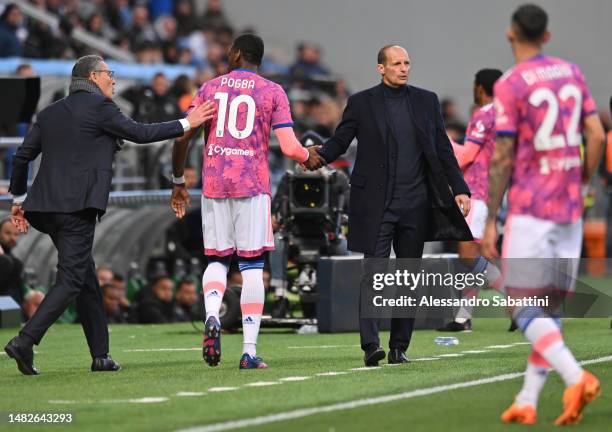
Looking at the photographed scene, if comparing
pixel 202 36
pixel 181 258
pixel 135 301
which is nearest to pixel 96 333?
pixel 135 301

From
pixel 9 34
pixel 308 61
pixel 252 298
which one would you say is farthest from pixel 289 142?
pixel 308 61

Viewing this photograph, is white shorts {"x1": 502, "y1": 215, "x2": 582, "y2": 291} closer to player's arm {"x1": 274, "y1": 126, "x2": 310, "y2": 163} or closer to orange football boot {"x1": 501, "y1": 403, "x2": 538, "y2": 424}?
orange football boot {"x1": 501, "y1": 403, "x2": 538, "y2": 424}

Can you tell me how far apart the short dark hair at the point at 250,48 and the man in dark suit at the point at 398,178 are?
70cm

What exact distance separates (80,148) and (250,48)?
1.30 meters

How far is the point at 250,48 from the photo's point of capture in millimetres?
10734

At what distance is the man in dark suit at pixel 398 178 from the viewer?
1070cm

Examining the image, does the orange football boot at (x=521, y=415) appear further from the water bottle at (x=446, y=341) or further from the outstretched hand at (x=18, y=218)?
the water bottle at (x=446, y=341)

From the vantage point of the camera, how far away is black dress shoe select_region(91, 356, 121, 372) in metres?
10.7

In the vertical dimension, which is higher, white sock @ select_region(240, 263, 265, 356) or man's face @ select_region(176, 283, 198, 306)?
white sock @ select_region(240, 263, 265, 356)

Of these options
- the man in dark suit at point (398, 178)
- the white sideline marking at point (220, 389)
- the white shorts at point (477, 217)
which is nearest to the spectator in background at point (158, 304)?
the white shorts at point (477, 217)

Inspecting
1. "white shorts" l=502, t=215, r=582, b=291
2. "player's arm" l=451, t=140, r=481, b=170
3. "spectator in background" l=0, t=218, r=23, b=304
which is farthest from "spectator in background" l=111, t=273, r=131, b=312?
"white shorts" l=502, t=215, r=582, b=291

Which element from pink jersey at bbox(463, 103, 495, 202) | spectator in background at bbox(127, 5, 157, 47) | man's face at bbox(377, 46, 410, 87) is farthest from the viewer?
spectator in background at bbox(127, 5, 157, 47)

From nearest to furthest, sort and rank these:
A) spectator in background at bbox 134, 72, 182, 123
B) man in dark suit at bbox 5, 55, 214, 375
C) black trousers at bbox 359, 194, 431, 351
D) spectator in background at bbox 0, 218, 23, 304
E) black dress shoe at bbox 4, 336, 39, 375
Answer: black dress shoe at bbox 4, 336, 39, 375 → man in dark suit at bbox 5, 55, 214, 375 → black trousers at bbox 359, 194, 431, 351 → spectator in background at bbox 0, 218, 23, 304 → spectator in background at bbox 134, 72, 182, 123

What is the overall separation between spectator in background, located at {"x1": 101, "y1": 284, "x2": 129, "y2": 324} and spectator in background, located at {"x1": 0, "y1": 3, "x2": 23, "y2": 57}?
244 inches
